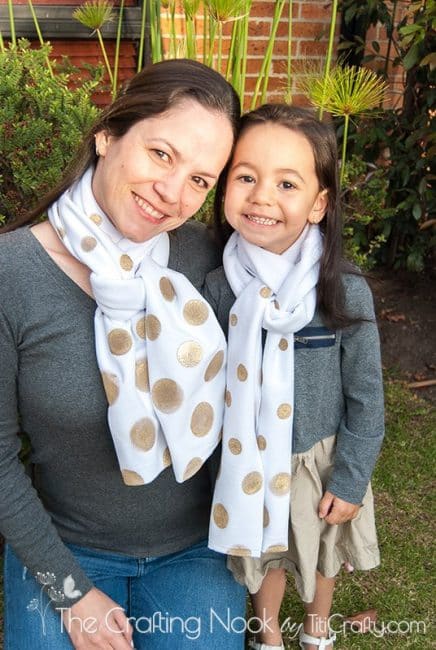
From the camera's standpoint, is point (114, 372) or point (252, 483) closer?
point (114, 372)

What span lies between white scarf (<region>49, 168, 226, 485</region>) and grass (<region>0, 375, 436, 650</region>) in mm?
981

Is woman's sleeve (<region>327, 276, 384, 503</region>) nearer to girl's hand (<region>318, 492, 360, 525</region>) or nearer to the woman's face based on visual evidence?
girl's hand (<region>318, 492, 360, 525</region>)

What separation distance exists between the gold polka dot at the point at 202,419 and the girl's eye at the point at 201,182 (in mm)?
474

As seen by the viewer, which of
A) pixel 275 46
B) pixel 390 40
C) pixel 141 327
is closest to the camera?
pixel 141 327

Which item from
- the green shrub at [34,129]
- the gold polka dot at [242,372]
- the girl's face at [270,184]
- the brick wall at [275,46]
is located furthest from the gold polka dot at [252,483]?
the brick wall at [275,46]

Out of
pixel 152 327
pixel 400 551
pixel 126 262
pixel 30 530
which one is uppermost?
pixel 126 262

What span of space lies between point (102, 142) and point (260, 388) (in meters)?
0.64

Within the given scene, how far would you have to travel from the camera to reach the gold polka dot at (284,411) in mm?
1775

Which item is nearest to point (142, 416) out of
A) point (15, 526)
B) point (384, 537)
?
point (15, 526)

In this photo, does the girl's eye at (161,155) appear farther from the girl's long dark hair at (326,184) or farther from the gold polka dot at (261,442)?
the gold polka dot at (261,442)

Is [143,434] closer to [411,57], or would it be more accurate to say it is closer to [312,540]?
[312,540]

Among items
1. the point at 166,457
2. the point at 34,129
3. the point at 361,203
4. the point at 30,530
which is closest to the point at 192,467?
the point at 166,457

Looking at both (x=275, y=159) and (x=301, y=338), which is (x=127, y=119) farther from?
(x=301, y=338)

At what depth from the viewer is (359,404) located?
1854 mm
